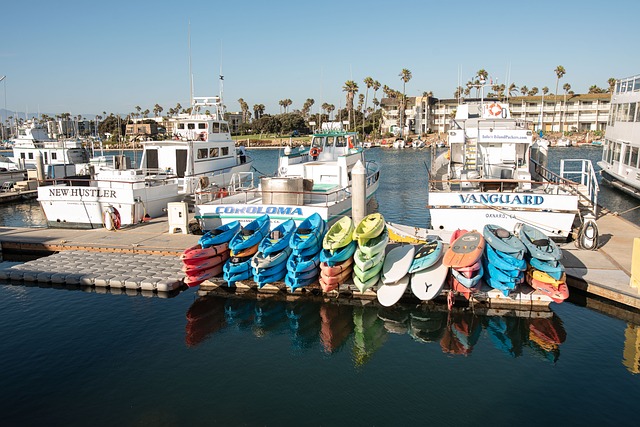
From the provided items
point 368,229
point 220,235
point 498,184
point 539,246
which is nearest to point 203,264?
point 220,235

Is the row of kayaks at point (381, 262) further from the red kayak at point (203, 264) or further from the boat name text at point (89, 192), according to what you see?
the boat name text at point (89, 192)

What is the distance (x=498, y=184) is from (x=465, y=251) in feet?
25.2

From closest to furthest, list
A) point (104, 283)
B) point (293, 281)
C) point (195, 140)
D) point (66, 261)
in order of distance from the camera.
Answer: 1. point (293, 281)
2. point (104, 283)
3. point (66, 261)
4. point (195, 140)

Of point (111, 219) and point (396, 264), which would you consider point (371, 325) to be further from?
point (111, 219)

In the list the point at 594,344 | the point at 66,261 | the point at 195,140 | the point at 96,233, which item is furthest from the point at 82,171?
the point at 594,344

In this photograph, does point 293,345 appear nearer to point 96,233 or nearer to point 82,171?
point 96,233

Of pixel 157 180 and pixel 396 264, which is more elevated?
pixel 157 180

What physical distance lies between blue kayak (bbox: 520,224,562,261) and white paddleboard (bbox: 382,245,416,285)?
10.8ft

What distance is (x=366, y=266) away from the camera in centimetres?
1407

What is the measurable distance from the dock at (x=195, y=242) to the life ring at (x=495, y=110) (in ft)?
25.9

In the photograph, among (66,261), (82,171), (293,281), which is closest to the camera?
(293,281)

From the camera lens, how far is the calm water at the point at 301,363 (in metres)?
9.86

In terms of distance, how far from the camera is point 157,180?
2473 centimetres

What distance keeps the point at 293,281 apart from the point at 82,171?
2917 cm
